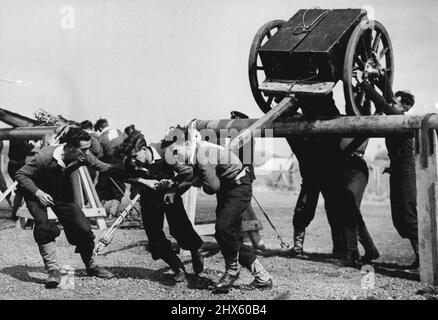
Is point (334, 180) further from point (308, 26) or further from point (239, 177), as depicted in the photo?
point (239, 177)

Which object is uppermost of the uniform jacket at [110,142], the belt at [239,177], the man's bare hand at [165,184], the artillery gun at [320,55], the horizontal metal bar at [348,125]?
the artillery gun at [320,55]

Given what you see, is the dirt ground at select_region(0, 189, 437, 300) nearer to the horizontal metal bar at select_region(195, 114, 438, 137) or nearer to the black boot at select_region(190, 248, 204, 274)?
the black boot at select_region(190, 248, 204, 274)

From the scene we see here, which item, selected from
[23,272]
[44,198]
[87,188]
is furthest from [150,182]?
[87,188]

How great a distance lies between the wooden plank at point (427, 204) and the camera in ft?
20.9

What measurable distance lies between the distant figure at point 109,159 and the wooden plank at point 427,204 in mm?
5543

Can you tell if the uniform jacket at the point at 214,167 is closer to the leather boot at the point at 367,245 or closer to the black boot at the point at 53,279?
the black boot at the point at 53,279

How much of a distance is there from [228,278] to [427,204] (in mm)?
2391

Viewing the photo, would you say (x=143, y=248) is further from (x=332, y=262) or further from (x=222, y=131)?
(x=332, y=262)

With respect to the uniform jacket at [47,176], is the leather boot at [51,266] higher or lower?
lower

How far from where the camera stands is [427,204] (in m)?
6.39

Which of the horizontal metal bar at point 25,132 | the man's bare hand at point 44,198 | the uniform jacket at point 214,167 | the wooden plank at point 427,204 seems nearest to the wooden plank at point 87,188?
the horizontal metal bar at point 25,132

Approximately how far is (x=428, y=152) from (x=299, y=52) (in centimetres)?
206

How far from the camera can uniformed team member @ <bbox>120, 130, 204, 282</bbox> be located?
20.7 ft
